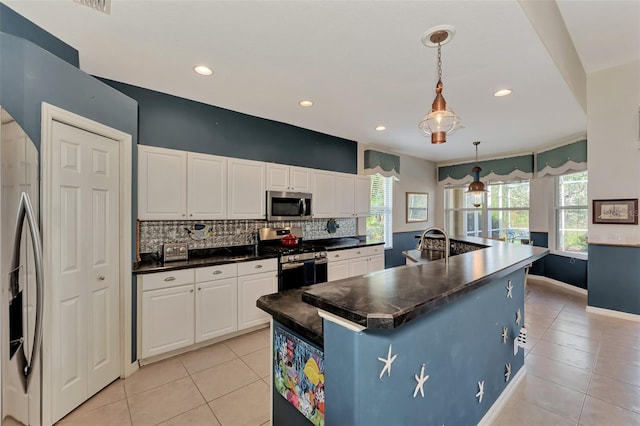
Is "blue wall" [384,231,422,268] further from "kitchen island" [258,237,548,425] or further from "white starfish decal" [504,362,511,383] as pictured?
"kitchen island" [258,237,548,425]

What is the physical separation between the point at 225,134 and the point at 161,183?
112 centimetres

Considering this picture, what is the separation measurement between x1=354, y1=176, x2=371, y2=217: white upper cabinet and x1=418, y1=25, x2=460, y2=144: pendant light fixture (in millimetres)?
2745

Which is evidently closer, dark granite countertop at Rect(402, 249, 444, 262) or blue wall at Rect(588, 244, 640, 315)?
dark granite countertop at Rect(402, 249, 444, 262)

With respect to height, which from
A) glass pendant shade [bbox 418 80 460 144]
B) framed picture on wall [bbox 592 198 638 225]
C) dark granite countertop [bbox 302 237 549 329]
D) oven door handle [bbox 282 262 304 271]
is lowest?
oven door handle [bbox 282 262 304 271]

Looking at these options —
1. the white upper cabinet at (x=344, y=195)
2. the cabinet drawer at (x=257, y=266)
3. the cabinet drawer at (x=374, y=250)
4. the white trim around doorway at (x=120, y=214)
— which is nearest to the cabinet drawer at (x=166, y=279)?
the white trim around doorway at (x=120, y=214)

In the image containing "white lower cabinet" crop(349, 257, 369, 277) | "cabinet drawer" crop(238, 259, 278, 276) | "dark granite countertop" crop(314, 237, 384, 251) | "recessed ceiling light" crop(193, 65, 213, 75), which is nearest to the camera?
"recessed ceiling light" crop(193, 65, 213, 75)

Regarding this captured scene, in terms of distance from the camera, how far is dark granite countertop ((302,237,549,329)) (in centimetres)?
91

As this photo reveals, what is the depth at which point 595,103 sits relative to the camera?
3723 mm

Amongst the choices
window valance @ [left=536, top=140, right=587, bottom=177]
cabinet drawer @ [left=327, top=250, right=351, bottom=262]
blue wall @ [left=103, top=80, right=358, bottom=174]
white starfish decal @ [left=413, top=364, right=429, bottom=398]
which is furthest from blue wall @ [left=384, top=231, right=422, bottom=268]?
white starfish decal @ [left=413, top=364, right=429, bottom=398]

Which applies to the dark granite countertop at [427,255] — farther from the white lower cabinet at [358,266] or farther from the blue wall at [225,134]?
the blue wall at [225,134]

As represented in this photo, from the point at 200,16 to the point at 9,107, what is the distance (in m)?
1.26

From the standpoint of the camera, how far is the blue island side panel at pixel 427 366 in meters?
1.02

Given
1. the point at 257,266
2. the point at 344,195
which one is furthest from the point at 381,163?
the point at 257,266

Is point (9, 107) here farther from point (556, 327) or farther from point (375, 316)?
point (556, 327)
